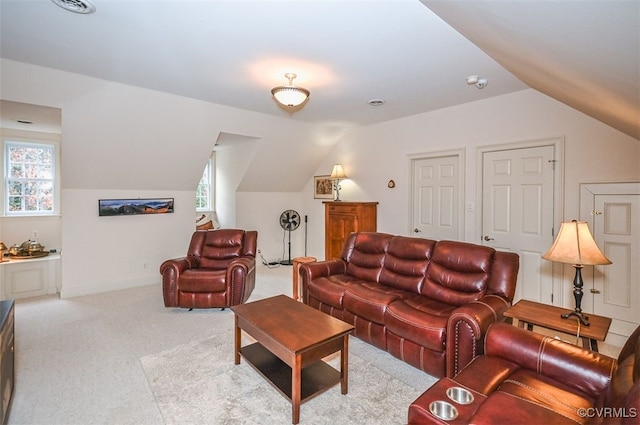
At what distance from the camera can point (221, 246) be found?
14.9 ft

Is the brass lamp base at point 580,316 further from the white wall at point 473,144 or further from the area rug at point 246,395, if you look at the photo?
the white wall at point 473,144

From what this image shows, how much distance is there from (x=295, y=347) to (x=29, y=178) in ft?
18.9

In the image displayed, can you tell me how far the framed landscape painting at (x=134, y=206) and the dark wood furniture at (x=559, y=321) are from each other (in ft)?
16.0

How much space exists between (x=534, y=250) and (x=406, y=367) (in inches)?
87.9

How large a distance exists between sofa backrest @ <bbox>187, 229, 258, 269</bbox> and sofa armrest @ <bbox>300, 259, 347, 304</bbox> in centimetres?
113

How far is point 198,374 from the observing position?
2.52 metres

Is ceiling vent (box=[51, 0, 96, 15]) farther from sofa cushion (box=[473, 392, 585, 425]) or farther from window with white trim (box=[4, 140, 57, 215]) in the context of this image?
window with white trim (box=[4, 140, 57, 215])

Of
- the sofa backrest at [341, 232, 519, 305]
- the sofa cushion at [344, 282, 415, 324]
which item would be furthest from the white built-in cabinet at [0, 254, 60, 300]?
the sofa cushion at [344, 282, 415, 324]

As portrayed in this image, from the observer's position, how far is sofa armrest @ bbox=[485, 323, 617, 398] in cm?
162

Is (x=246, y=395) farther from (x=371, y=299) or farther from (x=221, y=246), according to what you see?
(x=221, y=246)

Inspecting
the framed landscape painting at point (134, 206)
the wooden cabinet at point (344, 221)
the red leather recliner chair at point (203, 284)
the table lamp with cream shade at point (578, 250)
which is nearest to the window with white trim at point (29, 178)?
the framed landscape painting at point (134, 206)

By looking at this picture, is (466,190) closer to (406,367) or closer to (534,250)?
(534,250)

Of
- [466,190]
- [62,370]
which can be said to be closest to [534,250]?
[466,190]

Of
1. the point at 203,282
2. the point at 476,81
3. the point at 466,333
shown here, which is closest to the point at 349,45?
the point at 476,81
